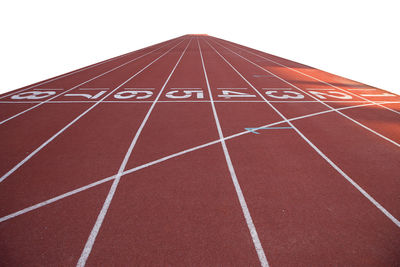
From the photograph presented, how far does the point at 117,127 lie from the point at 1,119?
280cm

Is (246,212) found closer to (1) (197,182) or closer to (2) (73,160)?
(1) (197,182)

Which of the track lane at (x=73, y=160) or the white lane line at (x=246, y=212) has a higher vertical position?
the track lane at (x=73, y=160)

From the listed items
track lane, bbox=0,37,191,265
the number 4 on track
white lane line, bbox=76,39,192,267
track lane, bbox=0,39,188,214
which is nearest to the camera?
white lane line, bbox=76,39,192,267

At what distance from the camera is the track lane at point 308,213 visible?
7.21ft

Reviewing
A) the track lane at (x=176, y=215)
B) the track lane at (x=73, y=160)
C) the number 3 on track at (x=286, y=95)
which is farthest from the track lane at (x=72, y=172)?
the number 3 on track at (x=286, y=95)

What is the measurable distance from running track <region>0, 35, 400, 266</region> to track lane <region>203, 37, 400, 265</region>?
0.01m

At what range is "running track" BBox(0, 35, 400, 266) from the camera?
2.21 metres

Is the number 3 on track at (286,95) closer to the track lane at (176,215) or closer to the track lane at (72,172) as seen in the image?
the track lane at (176,215)

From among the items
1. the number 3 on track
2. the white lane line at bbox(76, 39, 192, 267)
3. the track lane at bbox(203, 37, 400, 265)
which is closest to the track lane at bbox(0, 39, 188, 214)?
the white lane line at bbox(76, 39, 192, 267)

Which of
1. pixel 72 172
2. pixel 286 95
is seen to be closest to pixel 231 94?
pixel 286 95

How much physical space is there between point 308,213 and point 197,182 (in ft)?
4.73

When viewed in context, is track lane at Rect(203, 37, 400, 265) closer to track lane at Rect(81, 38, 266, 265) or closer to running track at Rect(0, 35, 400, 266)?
running track at Rect(0, 35, 400, 266)

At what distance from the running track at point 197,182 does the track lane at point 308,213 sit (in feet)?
0.04

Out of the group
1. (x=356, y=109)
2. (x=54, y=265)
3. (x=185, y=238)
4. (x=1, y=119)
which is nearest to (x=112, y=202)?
(x=54, y=265)
